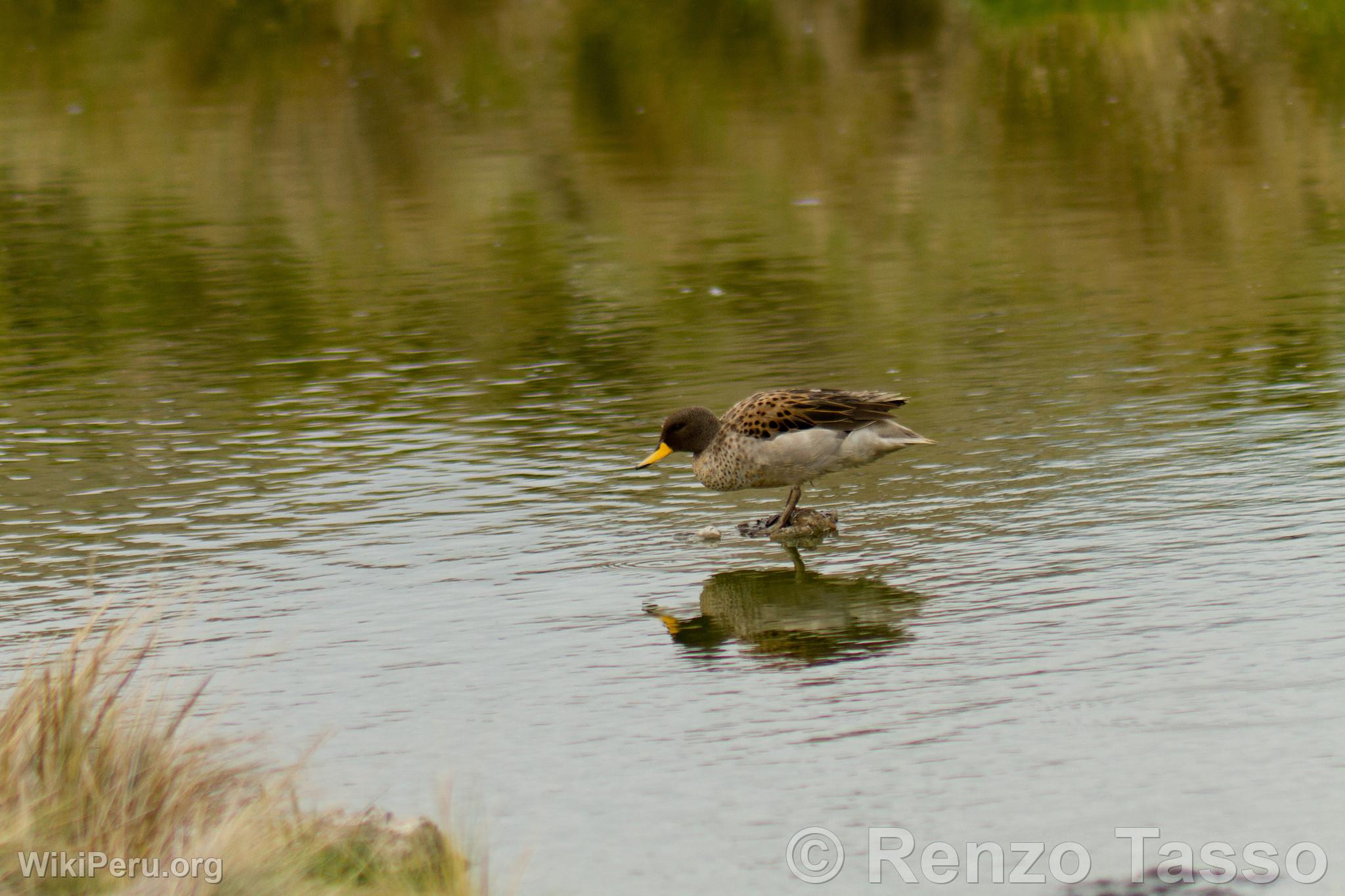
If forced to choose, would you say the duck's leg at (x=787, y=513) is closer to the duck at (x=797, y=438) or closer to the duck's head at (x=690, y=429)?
the duck at (x=797, y=438)

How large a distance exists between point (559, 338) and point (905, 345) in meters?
3.15

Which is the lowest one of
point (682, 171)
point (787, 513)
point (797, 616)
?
point (797, 616)

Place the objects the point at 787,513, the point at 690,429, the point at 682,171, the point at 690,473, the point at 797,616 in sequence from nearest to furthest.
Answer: the point at 797,616 → the point at 787,513 → the point at 690,429 → the point at 690,473 → the point at 682,171

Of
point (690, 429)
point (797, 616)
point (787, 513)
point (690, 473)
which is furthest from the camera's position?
point (690, 473)

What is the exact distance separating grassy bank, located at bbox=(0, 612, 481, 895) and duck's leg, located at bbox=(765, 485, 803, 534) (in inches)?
176

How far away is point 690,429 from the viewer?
10.8 m

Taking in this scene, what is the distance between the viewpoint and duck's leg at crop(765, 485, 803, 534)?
34.2ft

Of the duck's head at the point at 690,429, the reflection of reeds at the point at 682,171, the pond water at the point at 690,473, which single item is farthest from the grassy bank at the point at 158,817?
the reflection of reeds at the point at 682,171

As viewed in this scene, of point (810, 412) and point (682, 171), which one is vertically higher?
point (682, 171)

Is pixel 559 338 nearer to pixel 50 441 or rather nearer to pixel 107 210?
pixel 50 441

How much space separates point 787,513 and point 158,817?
5116 mm

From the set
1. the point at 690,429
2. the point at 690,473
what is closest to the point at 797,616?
the point at 690,429

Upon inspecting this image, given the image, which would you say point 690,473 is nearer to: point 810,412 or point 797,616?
point 810,412

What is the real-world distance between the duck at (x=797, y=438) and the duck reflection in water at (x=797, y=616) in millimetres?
794
